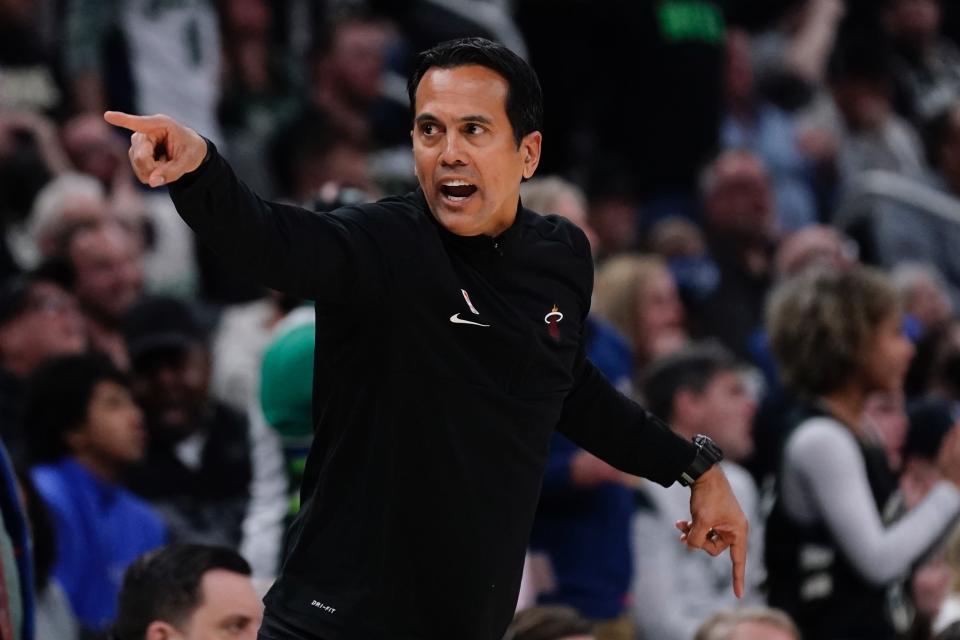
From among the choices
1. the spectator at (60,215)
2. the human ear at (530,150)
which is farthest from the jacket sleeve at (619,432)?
the spectator at (60,215)

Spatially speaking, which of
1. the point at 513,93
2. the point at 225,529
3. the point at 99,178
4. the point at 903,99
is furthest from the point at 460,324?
the point at 903,99

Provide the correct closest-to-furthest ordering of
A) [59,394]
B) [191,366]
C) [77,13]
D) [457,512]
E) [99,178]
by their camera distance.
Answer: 1. [457,512]
2. [59,394]
3. [191,366]
4. [99,178]
5. [77,13]

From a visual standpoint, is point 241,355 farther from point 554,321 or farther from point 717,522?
point 554,321

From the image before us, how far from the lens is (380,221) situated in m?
3.01

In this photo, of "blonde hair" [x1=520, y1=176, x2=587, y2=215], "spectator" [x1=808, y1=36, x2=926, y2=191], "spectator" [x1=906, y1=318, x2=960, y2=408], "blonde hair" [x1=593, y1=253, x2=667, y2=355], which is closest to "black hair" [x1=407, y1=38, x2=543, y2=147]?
"blonde hair" [x1=520, y1=176, x2=587, y2=215]

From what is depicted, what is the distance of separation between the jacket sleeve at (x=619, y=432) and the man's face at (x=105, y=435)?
7.74 feet

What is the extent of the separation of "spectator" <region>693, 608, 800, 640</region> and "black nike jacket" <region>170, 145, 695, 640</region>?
68.7 inches

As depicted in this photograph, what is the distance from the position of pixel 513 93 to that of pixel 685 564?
2.94m

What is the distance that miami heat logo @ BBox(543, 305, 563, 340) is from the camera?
3148 millimetres

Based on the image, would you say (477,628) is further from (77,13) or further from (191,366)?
(77,13)

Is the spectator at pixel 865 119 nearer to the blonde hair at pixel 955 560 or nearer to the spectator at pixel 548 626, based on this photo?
the blonde hair at pixel 955 560

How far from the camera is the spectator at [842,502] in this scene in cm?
503

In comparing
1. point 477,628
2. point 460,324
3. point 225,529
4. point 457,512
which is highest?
point 460,324

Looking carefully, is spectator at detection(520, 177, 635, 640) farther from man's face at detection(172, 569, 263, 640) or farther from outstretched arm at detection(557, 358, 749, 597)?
outstretched arm at detection(557, 358, 749, 597)
